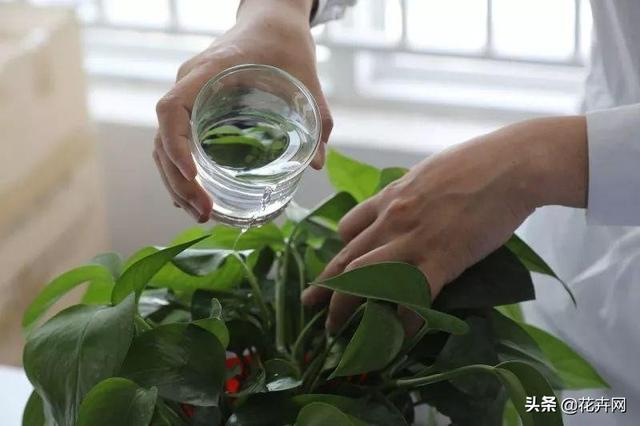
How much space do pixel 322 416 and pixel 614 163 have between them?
0.75 feet

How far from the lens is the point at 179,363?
1.71ft

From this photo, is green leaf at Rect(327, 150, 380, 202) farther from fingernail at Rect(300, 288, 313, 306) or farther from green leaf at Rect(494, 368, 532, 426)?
green leaf at Rect(494, 368, 532, 426)

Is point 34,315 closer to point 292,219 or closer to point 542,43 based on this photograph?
point 292,219

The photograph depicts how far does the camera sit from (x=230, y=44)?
26.0 inches

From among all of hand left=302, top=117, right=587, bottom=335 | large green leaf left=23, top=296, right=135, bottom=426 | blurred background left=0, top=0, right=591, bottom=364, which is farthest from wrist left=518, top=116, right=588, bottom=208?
blurred background left=0, top=0, right=591, bottom=364

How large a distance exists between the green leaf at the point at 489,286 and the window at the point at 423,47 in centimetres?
71

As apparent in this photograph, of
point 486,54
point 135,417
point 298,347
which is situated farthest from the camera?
point 486,54

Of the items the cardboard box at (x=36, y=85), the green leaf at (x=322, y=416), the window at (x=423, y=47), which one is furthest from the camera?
the window at (x=423, y=47)

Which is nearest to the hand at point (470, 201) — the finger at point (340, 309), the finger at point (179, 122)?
the finger at point (340, 309)

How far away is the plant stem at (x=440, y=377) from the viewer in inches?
20.9

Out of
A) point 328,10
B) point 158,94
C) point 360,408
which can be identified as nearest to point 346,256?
point 360,408

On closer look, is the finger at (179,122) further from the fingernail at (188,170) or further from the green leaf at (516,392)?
the green leaf at (516,392)

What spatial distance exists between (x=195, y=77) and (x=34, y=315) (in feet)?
0.55

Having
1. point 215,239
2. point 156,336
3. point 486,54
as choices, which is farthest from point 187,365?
point 486,54
